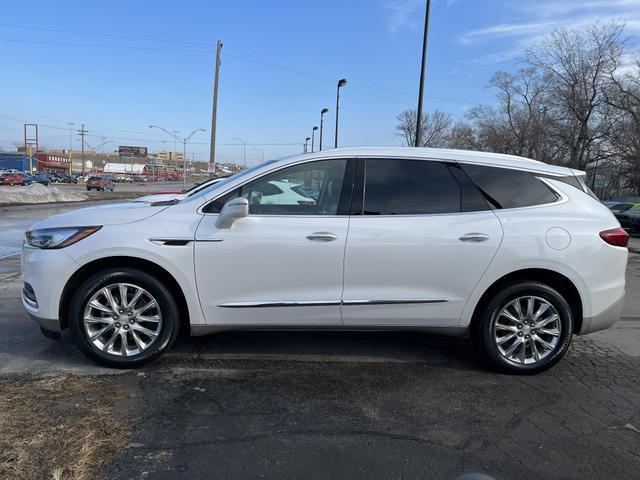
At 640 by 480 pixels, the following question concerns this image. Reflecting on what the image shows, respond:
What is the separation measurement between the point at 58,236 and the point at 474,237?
321cm

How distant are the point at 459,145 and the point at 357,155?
2204 inches

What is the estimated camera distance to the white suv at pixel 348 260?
3.86m

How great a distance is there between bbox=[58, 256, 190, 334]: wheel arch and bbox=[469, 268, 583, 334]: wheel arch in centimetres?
236

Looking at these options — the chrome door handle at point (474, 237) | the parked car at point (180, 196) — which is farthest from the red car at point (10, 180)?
the chrome door handle at point (474, 237)

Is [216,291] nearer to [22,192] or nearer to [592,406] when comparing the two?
[592,406]

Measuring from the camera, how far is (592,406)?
362cm

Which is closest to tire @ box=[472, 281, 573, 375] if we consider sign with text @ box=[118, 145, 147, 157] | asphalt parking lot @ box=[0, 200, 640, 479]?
asphalt parking lot @ box=[0, 200, 640, 479]

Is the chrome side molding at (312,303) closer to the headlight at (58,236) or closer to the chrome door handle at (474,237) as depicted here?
the chrome door handle at (474,237)

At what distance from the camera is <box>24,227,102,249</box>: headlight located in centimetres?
386

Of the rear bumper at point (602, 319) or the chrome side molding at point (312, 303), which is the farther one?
the rear bumper at point (602, 319)

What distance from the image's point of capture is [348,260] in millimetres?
3883

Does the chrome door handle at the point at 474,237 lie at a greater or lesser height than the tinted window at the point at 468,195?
lesser

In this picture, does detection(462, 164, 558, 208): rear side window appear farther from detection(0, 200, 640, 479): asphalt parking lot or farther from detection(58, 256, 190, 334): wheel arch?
detection(58, 256, 190, 334): wheel arch

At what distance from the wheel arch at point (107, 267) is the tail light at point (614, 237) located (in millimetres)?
3364
